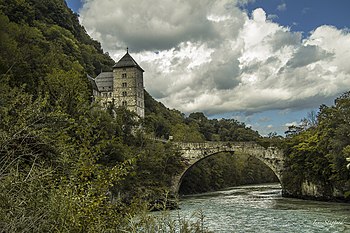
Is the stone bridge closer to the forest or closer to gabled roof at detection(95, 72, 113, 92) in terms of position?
the forest

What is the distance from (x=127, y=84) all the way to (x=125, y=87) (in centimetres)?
59

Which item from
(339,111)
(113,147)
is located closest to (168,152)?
(113,147)

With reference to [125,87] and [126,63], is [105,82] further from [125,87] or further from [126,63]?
[126,63]

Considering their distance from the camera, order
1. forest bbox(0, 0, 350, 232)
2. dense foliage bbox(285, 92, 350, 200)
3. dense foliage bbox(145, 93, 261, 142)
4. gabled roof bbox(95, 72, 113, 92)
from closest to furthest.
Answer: forest bbox(0, 0, 350, 232) < dense foliage bbox(285, 92, 350, 200) < dense foliage bbox(145, 93, 261, 142) < gabled roof bbox(95, 72, 113, 92)

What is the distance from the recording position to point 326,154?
32875 mm

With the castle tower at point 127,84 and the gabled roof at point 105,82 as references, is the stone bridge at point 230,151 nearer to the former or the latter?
the castle tower at point 127,84

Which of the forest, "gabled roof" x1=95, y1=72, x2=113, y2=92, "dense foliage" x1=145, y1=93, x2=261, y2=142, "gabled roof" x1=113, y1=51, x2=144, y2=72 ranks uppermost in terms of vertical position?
"gabled roof" x1=113, y1=51, x2=144, y2=72


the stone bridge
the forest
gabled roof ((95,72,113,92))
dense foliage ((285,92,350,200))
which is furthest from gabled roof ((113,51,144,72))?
dense foliage ((285,92,350,200))

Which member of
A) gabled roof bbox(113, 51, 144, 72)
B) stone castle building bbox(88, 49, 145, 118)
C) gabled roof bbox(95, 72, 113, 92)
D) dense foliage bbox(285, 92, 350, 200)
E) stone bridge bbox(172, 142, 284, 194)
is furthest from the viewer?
gabled roof bbox(95, 72, 113, 92)

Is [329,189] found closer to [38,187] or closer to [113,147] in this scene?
[113,147]

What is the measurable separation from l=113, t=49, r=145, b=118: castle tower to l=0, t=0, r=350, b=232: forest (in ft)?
18.3

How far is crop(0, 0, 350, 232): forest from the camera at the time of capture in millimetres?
5402

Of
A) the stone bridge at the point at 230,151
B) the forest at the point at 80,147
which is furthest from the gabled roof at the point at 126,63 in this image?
the stone bridge at the point at 230,151

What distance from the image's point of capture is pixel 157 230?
5.95m
